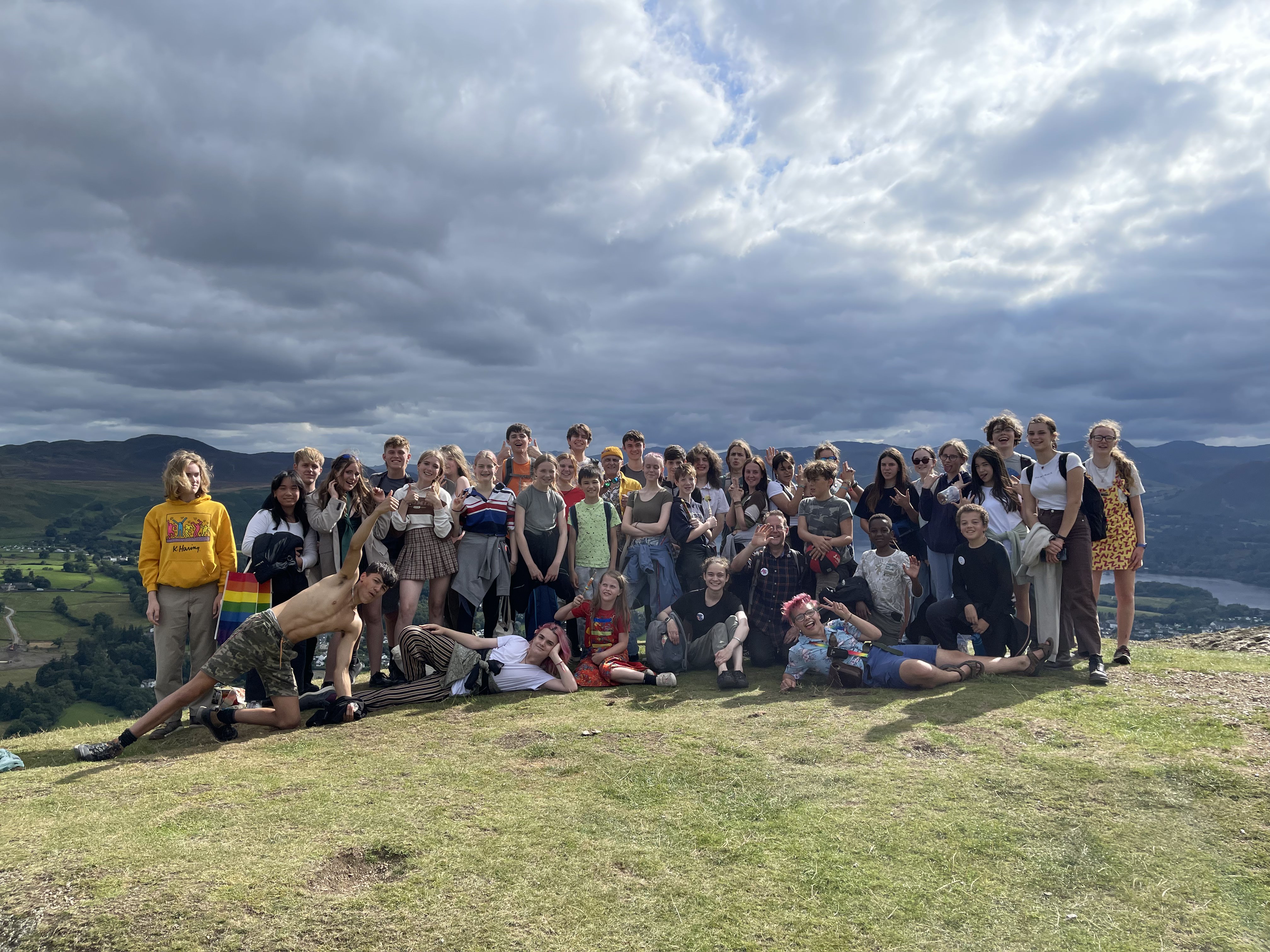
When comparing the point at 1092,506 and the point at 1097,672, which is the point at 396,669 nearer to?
the point at 1097,672

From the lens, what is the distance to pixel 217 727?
6.84 metres

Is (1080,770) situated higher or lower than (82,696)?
higher

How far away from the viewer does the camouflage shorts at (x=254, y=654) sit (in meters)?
6.88

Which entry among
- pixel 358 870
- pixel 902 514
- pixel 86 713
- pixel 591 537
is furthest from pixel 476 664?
pixel 86 713

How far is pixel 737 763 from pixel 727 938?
7.75 ft

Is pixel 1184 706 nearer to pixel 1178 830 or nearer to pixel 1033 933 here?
pixel 1178 830

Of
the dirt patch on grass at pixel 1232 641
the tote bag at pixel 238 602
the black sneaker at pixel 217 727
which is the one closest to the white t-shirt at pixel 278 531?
the tote bag at pixel 238 602

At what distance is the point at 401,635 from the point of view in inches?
339

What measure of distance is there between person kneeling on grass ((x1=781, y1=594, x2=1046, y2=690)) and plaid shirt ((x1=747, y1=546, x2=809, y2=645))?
59cm

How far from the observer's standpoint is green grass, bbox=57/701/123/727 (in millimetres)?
50375

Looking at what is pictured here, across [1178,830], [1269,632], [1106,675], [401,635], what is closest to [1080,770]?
[1178,830]

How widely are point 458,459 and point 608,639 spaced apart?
3.32m

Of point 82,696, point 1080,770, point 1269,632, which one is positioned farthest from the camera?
point 82,696

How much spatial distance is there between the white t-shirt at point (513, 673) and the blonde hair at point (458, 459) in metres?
2.40
